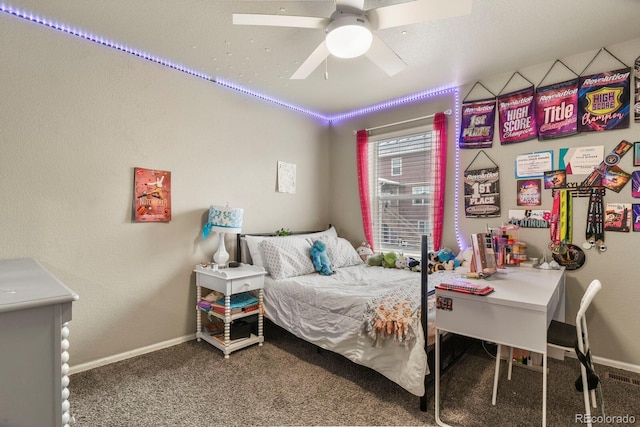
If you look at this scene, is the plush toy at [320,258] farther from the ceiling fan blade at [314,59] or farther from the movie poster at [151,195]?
the ceiling fan blade at [314,59]

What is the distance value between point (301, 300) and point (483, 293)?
138 centimetres

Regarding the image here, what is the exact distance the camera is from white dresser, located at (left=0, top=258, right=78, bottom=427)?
0.94 m

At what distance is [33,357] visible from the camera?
0.98m

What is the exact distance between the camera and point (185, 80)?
8.98 ft

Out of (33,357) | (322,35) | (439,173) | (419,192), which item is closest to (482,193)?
(439,173)

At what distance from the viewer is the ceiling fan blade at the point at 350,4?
1.56m

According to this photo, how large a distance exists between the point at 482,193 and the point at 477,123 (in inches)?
26.6

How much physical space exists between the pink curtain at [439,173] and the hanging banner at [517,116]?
503mm

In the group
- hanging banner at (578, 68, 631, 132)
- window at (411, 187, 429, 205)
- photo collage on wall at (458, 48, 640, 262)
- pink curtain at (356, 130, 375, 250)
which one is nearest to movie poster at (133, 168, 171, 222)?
pink curtain at (356, 130, 375, 250)

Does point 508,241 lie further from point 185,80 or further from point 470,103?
point 185,80

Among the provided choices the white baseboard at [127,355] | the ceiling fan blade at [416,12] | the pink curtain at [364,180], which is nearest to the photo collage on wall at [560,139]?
the pink curtain at [364,180]

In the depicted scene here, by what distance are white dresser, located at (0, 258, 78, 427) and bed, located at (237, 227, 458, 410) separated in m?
1.49

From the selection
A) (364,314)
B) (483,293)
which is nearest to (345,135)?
(364,314)

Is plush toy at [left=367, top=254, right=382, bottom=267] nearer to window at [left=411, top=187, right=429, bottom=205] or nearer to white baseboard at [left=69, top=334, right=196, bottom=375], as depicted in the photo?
window at [left=411, top=187, right=429, bottom=205]
